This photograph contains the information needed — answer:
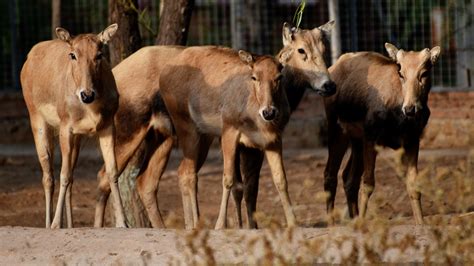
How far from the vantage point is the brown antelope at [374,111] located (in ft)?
40.4

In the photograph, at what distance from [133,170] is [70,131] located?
1.81 metres

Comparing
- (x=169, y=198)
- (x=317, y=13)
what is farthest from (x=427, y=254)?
(x=317, y=13)

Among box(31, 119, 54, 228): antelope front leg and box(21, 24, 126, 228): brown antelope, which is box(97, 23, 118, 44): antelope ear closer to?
box(21, 24, 126, 228): brown antelope

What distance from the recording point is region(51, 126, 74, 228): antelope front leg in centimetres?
1183

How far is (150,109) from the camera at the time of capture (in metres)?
12.8

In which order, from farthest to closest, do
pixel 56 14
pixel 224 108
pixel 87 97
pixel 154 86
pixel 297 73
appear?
1. pixel 56 14
2. pixel 154 86
3. pixel 297 73
4. pixel 224 108
5. pixel 87 97

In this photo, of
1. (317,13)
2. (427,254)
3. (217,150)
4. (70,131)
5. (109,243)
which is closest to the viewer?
(427,254)

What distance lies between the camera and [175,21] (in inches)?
559

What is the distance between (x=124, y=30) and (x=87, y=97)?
2.95m

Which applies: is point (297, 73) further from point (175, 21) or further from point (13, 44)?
point (13, 44)

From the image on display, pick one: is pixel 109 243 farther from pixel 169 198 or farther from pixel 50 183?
pixel 169 198

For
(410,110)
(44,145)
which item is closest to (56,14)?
(44,145)

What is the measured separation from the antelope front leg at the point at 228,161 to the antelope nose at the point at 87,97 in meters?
1.40

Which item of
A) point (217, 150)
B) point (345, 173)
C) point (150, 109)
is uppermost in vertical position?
point (150, 109)
